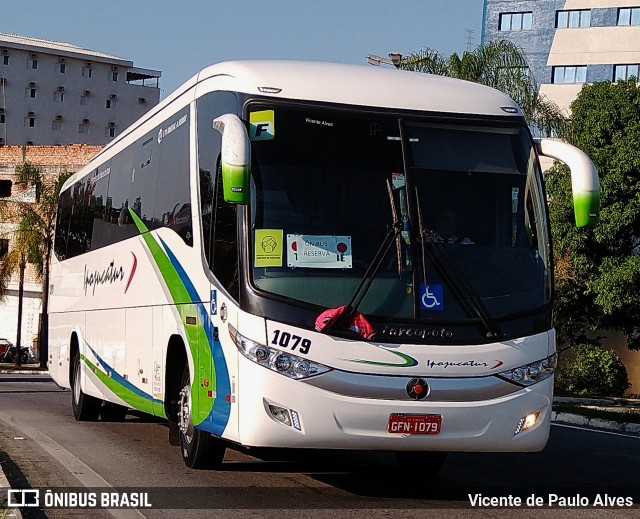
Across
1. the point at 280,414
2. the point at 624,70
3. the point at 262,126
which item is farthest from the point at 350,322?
the point at 624,70

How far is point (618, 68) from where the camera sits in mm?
65188

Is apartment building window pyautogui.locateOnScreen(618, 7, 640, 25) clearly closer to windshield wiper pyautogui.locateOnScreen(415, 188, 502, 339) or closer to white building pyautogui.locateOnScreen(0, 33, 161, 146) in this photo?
windshield wiper pyautogui.locateOnScreen(415, 188, 502, 339)

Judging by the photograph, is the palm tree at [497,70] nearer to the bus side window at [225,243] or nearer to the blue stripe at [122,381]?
the blue stripe at [122,381]

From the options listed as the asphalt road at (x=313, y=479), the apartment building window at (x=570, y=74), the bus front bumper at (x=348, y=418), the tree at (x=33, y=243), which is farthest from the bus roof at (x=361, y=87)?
the apartment building window at (x=570, y=74)

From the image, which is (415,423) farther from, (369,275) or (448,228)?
(448,228)

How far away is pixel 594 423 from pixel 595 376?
43.6 ft

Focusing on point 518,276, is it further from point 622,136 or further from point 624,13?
point 624,13

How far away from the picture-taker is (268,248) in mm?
9805

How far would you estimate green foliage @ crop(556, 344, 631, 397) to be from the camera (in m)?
33.5

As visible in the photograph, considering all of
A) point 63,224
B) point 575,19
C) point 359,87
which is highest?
point 575,19

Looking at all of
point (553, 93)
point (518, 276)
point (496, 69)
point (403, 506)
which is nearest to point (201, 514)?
point (403, 506)

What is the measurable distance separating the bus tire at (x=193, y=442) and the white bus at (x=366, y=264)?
0.03 m

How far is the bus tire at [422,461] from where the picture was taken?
11.8 m

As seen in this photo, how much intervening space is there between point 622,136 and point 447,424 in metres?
30.5
